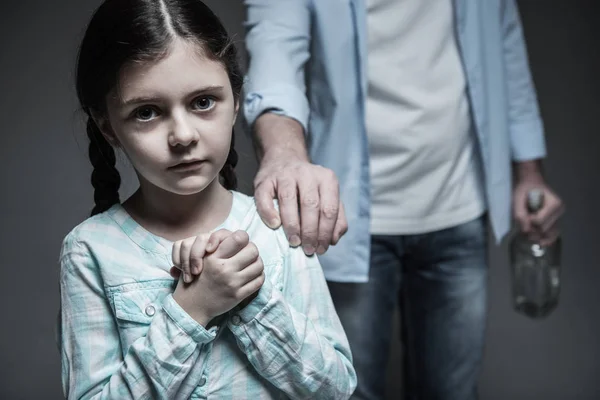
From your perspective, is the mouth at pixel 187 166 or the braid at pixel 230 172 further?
the braid at pixel 230 172

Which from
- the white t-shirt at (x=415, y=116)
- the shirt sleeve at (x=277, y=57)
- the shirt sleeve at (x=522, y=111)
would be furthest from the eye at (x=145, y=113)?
the shirt sleeve at (x=522, y=111)

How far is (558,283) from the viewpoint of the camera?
209 cm

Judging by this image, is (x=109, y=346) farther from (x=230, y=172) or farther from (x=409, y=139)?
(x=409, y=139)

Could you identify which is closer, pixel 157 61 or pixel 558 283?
pixel 157 61

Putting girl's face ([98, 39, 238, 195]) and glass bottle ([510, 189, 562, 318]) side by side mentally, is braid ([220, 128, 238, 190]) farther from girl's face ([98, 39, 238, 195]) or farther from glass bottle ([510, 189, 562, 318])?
glass bottle ([510, 189, 562, 318])

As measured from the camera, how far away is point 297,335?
0.80 meters

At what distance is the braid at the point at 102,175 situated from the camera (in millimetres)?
877

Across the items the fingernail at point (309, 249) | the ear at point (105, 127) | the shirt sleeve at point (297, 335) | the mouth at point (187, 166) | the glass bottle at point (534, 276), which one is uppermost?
the ear at point (105, 127)

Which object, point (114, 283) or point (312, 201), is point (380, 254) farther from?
point (114, 283)

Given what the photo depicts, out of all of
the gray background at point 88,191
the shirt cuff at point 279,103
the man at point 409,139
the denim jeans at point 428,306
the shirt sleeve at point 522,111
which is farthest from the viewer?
the gray background at point 88,191

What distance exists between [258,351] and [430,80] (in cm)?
69

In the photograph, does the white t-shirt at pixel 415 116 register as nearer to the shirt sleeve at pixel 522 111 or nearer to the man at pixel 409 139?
the man at pixel 409 139

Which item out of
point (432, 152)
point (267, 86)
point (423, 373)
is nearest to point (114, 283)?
point (267, 86)

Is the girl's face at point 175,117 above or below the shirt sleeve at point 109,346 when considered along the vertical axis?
above
